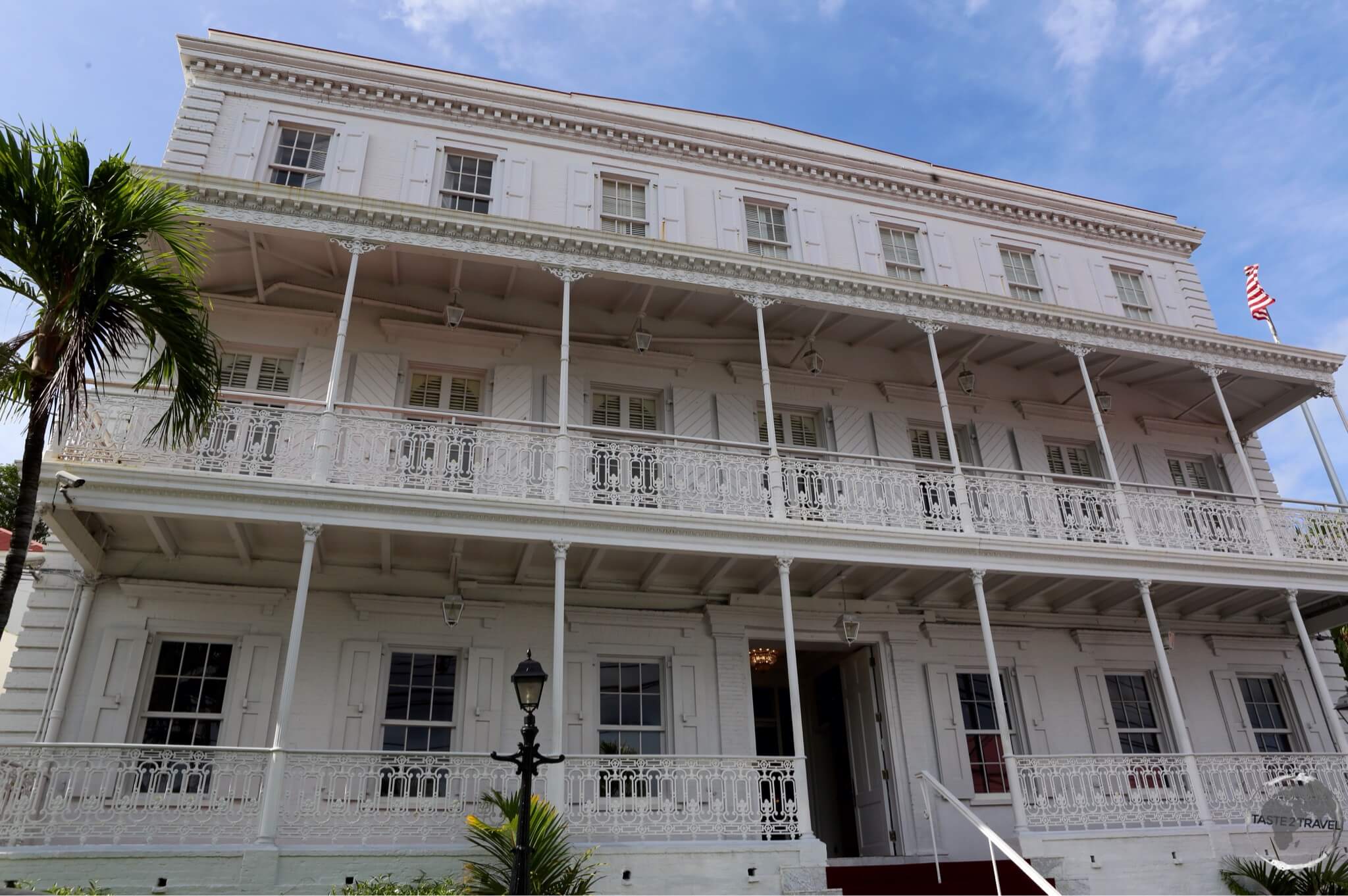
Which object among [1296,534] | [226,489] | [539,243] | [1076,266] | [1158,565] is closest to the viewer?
[226,489]

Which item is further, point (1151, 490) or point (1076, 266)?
point (1076, 266)

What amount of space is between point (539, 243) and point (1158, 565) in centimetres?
946

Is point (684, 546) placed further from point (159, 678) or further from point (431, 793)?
point (159, 678)

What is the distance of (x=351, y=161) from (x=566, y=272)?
4.70m

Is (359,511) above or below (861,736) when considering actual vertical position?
above

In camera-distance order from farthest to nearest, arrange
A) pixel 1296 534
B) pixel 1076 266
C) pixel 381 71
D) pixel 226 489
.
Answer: pixel 1076 266 → pixel 381 71 → pixel 1296 534 → pixel 226 489

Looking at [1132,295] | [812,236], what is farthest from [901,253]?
[1132,295]

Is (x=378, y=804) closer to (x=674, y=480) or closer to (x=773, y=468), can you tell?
(x=674, y=480)

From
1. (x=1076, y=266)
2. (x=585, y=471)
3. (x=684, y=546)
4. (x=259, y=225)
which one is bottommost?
(x=684, y=546)

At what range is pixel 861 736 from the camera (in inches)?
506

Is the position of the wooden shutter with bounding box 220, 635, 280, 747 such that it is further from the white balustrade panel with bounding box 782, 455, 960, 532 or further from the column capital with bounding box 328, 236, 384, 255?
the white balustrade panel with bounding box 782, 455, 960, 532


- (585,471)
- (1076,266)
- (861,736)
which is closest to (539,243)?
(585,471)

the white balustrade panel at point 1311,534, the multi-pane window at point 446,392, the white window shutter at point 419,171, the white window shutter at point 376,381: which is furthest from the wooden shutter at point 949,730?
the white window shutter at point 419,171

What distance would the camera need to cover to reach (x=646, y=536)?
1055cm
